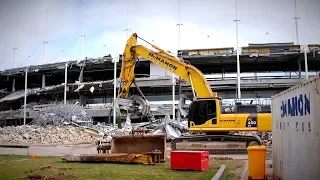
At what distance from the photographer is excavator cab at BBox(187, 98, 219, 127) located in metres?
21.5

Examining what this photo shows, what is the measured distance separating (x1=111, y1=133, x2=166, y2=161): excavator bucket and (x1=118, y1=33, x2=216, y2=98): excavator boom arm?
6.94 m

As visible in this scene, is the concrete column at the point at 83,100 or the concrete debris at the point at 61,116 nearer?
the concrete debris at the point at 61,116

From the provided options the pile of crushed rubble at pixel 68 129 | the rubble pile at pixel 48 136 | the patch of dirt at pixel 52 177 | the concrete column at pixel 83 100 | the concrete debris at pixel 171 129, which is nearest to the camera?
the patch of dirt at pixel 52 177

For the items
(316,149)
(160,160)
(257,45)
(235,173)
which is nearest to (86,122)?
(257,45)

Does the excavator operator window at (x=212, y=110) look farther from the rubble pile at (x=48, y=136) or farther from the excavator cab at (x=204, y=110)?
the rubble pile at (x=48, y=136)

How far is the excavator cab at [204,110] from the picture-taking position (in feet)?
70.7

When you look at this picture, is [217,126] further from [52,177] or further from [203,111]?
[52,177]

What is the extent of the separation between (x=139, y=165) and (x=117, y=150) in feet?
9.08

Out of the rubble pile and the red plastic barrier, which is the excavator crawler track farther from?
the rubble pile

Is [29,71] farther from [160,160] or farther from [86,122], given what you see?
[160,160]

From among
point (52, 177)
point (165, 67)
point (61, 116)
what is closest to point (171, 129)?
point (165, 67)

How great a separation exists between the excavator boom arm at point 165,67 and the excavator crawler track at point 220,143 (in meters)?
2.79

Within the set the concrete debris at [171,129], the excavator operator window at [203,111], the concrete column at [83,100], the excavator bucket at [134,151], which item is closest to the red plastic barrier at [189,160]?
the excavator bucket at [134,151]

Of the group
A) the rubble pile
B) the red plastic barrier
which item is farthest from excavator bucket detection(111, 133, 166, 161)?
the rubble pile
